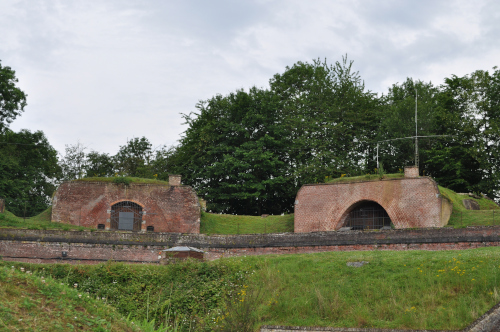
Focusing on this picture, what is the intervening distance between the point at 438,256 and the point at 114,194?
64.4 feet

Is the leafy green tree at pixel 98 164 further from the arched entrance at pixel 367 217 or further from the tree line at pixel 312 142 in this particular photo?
the arched entrance at pixel 367 217

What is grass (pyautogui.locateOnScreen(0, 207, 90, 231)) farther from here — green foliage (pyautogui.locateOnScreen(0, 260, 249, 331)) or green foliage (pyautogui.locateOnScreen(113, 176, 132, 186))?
green foliage (pyautogui.locateOnScreen(0, 260, 249, 331))

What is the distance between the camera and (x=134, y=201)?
110 feet

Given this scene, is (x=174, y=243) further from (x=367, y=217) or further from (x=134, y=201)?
(x=367, y=217)

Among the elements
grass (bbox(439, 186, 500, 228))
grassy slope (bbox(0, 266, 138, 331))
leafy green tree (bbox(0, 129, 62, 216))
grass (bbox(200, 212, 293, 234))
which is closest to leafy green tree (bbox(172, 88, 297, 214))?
grass (bbox(200, 212, 293, 234))

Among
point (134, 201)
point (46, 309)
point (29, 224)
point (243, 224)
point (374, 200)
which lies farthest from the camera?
point (243, 224)

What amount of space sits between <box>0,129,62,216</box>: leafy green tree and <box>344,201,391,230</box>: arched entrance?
68.0 ft

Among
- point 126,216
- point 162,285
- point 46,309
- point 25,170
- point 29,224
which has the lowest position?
point 162,285

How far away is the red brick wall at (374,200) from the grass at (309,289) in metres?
9.48

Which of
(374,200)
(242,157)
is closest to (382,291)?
(374,200)

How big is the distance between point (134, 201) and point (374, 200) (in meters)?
13.5

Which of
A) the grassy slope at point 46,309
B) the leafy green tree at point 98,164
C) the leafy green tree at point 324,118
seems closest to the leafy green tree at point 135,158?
the leafy green tree at point 98,164

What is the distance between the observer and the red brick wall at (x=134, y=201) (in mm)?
32469

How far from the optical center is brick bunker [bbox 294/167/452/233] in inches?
1186
